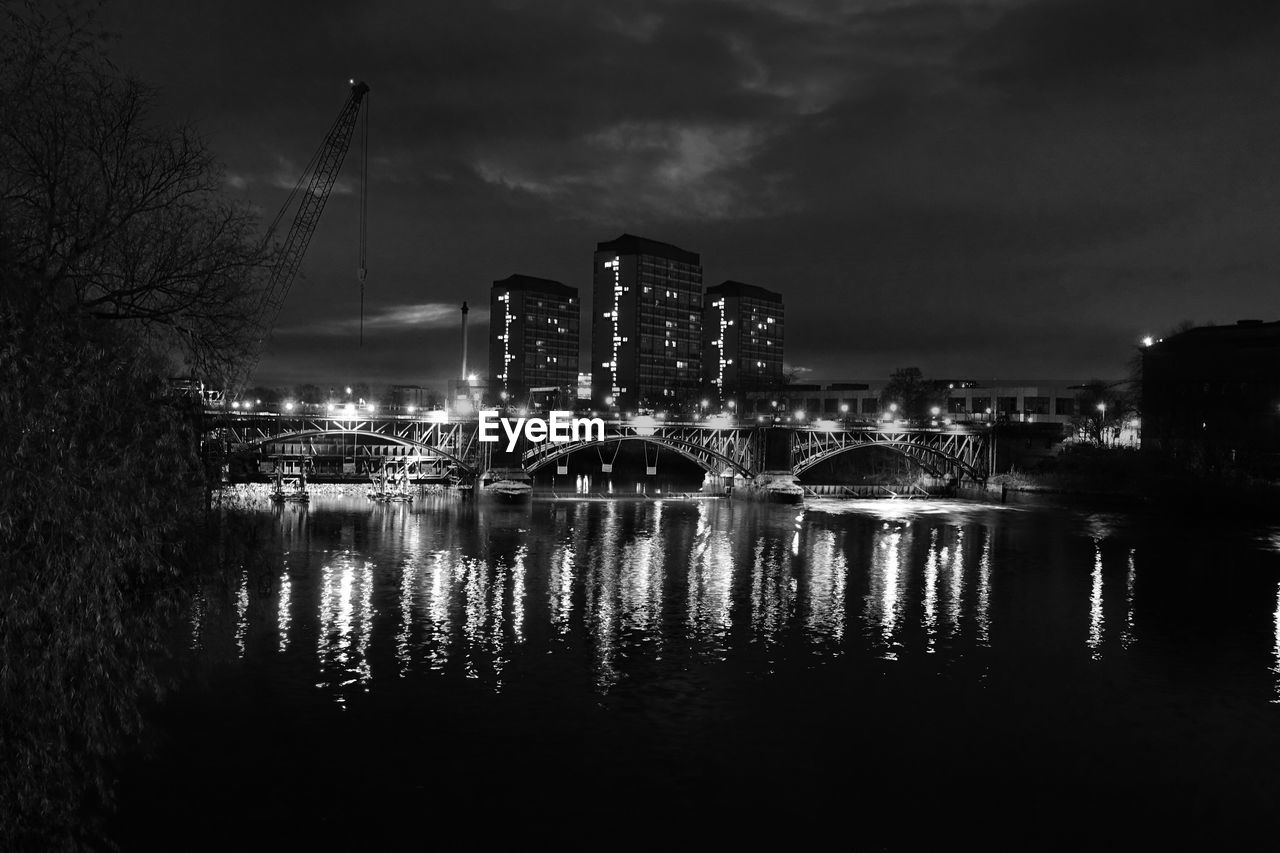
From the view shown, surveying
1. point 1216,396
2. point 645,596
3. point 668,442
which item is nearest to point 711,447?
point 668,442

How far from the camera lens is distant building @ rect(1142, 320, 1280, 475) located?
103 meters

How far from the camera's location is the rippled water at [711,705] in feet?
73.5

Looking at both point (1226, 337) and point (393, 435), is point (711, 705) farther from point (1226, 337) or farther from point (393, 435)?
point (1226, 337)

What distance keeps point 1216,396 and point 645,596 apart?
321 feet

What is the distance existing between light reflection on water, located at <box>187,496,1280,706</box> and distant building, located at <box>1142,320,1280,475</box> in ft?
106

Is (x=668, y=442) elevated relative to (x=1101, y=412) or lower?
lower

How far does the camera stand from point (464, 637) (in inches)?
1485

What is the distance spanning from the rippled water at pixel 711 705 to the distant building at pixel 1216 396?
177 feet

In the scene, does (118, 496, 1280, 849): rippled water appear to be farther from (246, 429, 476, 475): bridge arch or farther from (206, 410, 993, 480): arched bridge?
(206, 410, 993, 480): arched bridge

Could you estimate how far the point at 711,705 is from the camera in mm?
30031

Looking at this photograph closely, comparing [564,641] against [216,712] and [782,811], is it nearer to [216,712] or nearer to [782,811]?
[216,712]

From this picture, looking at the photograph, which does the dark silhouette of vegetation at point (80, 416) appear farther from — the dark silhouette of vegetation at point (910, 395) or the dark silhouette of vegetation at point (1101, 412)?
the dark silhouette of vegetation at point (910, 395)

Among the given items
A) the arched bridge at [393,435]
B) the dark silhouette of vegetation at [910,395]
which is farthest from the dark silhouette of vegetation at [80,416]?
the dark silhouette of vegetation at [910,395]

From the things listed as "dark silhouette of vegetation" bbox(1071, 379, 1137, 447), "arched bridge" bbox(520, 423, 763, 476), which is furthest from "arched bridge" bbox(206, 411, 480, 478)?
"dark silhouette of vegetation" bbox(1071, 379, 1137, 447)
